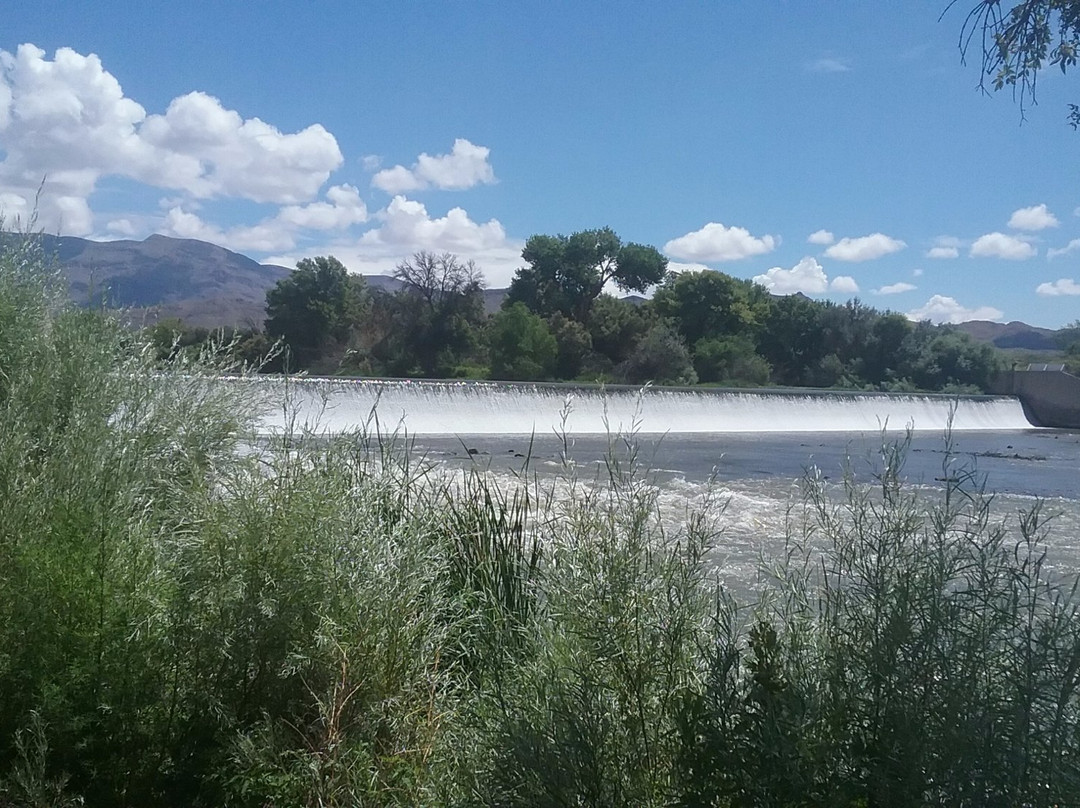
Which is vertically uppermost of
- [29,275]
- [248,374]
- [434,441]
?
[29,275]

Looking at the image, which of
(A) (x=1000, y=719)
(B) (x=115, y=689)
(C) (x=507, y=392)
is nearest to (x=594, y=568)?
(A) (x=1000, y=719)

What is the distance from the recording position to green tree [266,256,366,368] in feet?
156

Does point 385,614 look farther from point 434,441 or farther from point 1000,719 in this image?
point 434,441

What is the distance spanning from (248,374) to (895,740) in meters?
4.98

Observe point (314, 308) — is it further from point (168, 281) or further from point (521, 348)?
point (168, 281)

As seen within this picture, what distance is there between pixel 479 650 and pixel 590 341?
44.3 m

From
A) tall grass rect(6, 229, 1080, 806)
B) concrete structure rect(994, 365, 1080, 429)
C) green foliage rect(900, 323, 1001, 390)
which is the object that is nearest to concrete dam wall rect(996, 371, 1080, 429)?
concrete structure rect(994, 365, 1080, 429)

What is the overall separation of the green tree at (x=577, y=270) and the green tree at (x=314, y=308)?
35.5ft

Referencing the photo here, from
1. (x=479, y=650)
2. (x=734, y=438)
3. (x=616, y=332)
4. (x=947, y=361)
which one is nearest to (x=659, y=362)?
(x=616, y=332)

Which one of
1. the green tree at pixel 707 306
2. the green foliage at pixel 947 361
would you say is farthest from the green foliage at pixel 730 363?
the green foliage at pixel 947 361

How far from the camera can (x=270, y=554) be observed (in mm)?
2891

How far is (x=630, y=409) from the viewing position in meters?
25.6

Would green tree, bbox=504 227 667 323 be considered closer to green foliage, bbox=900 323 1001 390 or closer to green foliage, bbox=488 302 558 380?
green foliage, bbox=488 302 558 380

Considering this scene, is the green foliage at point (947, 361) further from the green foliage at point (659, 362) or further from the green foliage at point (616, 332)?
the green foliage at point (616, 332)
